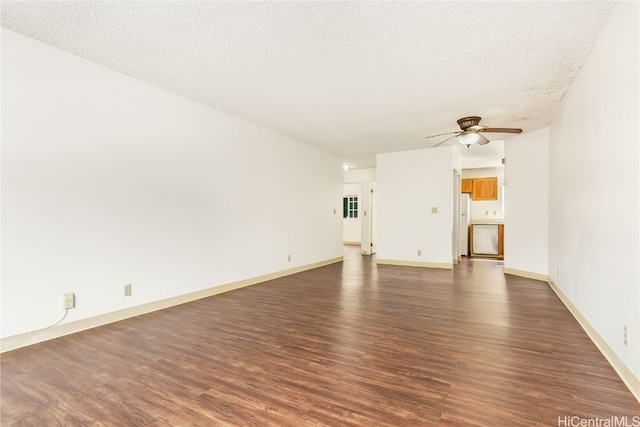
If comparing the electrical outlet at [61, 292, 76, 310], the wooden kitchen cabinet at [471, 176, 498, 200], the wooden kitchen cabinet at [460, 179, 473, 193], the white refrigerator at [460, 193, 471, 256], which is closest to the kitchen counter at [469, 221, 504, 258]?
the white refrigerator at [460, 193, 471, 256]

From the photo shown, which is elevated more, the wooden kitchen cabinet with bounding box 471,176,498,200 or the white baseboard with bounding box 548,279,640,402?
the wooden kitchen cabinet with bounding box 471,176,498,200

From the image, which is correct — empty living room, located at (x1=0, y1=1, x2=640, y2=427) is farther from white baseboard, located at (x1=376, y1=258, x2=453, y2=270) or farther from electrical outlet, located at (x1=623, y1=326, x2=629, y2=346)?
white baseboard, located at (x1=376, y1=258, x2=453, y2=270)

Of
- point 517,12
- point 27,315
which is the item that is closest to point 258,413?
point 27,315

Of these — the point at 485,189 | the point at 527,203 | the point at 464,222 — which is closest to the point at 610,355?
the point at 527,203

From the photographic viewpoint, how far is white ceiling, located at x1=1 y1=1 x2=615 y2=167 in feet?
7.20

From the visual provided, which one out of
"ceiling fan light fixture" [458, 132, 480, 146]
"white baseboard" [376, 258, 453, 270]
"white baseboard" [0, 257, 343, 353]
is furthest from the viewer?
"white baseboard" [376, 258, 453, 270]

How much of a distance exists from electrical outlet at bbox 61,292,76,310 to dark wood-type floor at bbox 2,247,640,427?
27cm

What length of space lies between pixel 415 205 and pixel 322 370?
5.04 meters

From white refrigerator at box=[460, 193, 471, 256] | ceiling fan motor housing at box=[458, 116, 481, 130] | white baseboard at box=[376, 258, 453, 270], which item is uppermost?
ceiling fan motor housing at box=[458, 116, 481, 130]

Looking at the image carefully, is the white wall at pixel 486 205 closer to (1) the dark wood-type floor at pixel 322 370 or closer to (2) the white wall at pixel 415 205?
(2) the white wall at pixel 415 205

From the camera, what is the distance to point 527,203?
5.42 meters

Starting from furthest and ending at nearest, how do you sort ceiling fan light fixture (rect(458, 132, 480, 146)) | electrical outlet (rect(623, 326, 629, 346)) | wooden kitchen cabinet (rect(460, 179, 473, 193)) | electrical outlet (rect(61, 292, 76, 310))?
wooden kitchen cabinet (rect(460, 179, 473, 193)), ceiling fan light fixture (rect(458, 132, 480, 146)), electrical outlet (rect(61, 292, 76, 310)), electrical outlet (rect(623, 326, 629, 346))

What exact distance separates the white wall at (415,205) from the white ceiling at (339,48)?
2.22 metres

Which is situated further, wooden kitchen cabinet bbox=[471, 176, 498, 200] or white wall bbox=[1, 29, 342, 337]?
wooden kitchen cabinet bbox=[471, 176, 498, 200]
